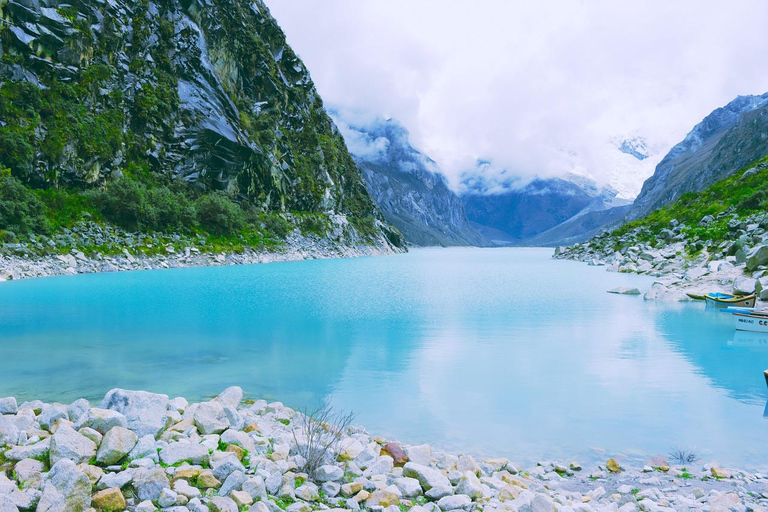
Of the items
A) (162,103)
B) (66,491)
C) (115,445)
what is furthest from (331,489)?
(162,103)

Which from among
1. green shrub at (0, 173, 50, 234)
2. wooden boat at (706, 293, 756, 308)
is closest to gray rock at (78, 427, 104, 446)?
wooden boat at (706, 293, 756, 308)

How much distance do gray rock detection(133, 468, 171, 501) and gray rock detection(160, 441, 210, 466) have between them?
0.57 metres

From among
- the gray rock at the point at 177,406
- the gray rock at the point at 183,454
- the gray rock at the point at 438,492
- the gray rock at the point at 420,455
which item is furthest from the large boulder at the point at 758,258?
A: the gray rock at the point at 183,454

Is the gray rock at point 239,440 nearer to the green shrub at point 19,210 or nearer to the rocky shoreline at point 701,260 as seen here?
the rocky shoreline at point 701,260

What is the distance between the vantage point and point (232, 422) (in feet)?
28.7

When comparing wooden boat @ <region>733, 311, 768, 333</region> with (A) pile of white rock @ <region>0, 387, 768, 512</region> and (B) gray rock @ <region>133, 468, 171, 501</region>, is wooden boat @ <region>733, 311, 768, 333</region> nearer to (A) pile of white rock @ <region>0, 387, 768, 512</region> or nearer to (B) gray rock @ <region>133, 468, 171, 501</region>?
(A) pile of white rock @ <region>0, 387, 768, 512</region>

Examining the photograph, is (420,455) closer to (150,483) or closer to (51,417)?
(150,483)

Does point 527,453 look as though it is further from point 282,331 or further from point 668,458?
point 282,331

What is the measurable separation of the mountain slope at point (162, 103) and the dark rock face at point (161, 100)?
0.64 feet

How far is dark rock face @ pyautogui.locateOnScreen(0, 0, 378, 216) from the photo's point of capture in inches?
2411

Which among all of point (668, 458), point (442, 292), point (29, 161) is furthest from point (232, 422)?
point (29, 161)

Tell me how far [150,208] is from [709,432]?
69645 mm

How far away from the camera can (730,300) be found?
92.8 feet

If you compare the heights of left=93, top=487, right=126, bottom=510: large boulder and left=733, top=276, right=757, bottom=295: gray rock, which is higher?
left=733, top=276, right=757, bottom=295: gray rock
